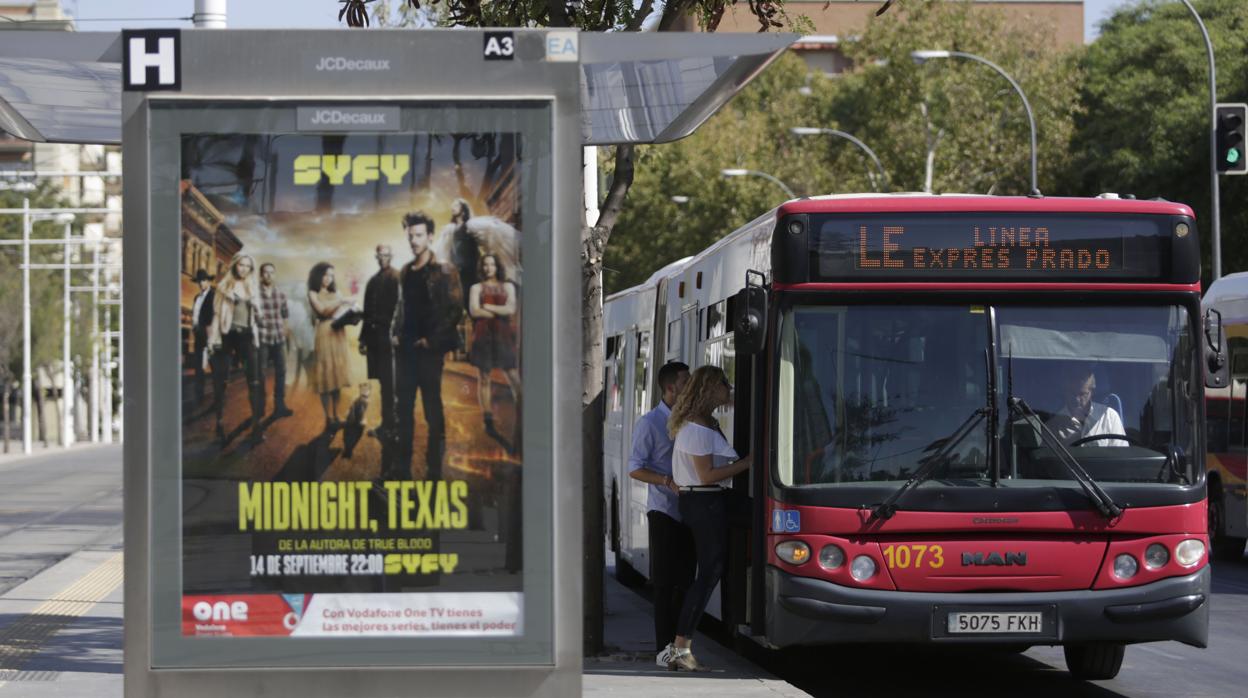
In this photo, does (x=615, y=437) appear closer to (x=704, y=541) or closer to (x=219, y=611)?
(x=704, y=541)

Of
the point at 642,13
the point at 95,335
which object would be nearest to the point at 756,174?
the point at 642,13

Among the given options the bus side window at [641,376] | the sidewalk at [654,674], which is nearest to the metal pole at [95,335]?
the bus side window at [641,376]

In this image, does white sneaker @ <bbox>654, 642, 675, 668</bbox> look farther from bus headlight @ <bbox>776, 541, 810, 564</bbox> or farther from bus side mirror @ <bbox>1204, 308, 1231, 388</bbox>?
bus side mirror @ <bbox>1204, 308, 1231, 388</bbox>

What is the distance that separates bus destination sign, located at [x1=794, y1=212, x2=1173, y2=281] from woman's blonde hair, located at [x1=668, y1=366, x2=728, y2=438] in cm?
89

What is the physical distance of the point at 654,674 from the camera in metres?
11.4

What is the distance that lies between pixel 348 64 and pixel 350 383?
Result: 1.07m

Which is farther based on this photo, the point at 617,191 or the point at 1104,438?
the point at 617,191

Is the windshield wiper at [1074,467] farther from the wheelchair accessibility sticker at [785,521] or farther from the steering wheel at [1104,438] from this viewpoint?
the wheelchair accessibility sticker at [785,521]

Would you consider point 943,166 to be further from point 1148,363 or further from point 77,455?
point 1148,363

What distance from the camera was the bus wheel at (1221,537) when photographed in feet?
69.9

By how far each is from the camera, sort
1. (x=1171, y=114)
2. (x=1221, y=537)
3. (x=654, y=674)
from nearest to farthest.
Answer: (x=654, y=674) → (x=1221, y=537) → (x=1171, y=114)

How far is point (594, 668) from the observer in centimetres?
1163

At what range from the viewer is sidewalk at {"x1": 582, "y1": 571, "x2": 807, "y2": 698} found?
1032cm

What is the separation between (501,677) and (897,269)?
4.61m
